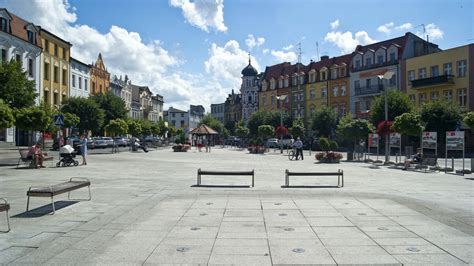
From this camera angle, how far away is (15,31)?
44438 mm

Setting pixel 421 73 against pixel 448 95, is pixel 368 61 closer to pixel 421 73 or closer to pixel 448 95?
pixel 421 73

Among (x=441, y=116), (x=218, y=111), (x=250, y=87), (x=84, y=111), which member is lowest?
(x=441, y=116)

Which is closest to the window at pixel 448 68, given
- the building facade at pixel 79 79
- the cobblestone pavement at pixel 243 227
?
the cobblestone pavement at pixel 243 227

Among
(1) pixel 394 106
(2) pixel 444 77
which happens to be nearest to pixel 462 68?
(2) pixel 444 77

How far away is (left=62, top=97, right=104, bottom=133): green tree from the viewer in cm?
5009

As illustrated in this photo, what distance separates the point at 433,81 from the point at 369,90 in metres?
11.7

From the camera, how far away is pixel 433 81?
45938 mm

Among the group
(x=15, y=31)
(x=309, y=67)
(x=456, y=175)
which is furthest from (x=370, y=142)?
(x=309, y=67)

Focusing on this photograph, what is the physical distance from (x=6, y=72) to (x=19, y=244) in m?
24.8

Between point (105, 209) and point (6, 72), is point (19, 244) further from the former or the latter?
point (6, 72)

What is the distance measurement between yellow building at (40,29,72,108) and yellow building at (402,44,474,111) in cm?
4553

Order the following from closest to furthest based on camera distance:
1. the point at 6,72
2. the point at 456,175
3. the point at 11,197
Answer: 1. the point at 11,197
2. the point at 456,175
3. the point at 6,72

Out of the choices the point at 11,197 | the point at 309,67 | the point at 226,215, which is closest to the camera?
the point at 226,215

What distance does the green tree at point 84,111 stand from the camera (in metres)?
50.1
